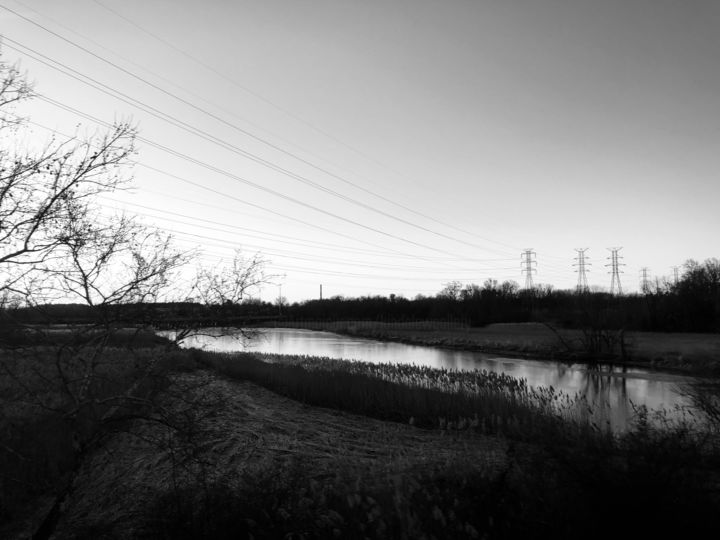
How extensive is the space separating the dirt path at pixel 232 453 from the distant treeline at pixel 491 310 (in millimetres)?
1298

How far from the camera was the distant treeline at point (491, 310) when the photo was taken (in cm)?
711

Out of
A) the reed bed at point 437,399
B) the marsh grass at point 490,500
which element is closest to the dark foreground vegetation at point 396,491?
the marsh grass at point 490,500

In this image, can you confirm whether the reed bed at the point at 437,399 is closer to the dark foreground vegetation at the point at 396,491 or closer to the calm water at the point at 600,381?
the calm water at the point at 600,381

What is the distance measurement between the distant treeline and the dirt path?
4.26ft

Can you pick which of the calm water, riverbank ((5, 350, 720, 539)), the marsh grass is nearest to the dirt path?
riverbank ((5, 350, 720, 539))

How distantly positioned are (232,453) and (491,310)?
Answer: 284 ft

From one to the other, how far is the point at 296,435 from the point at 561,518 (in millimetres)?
6397

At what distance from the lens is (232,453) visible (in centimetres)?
948

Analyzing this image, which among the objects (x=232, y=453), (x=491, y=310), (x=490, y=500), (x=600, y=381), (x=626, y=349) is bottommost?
(x=600, y=381)

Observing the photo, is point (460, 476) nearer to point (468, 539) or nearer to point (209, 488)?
point (468, 539)

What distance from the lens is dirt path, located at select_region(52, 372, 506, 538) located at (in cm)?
760

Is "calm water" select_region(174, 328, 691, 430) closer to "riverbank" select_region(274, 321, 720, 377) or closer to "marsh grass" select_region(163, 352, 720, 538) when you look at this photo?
"riverbank" select_region(274, 321, 720, 377)

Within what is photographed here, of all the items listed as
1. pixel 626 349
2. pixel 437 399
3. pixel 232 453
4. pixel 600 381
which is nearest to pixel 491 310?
pixel 626 349

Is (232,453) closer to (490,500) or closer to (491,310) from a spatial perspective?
(490,500)
